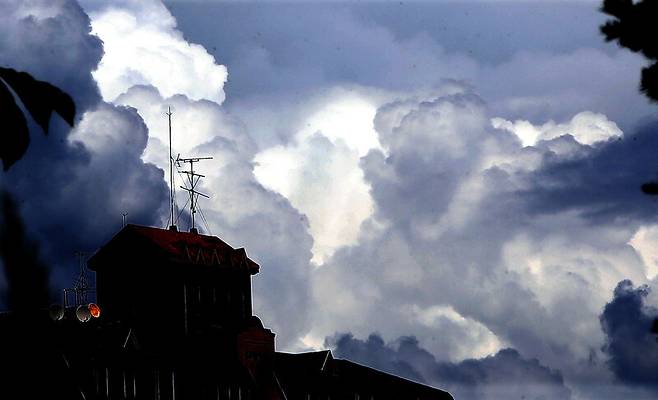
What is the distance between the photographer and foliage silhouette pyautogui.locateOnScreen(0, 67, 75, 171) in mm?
4406

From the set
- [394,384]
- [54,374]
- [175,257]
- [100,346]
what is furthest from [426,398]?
[54,374]

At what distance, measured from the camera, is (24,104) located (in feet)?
14.5

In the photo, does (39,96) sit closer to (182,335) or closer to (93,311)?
(93,311)

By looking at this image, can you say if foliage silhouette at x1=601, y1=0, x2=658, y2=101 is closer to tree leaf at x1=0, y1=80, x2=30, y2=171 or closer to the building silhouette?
tree leaf at x1=0, y1=80, x2=30, y2=171

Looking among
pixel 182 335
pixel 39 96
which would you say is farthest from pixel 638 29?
pixel 182 335

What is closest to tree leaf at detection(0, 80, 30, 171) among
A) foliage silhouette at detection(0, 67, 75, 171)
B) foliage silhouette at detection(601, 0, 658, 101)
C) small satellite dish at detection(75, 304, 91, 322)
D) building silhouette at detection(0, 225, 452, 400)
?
foliage silhouette at detection(0, 67, 75, 171)

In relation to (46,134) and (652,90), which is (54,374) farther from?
(652,90)

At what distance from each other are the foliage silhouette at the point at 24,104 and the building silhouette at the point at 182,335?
197 feet

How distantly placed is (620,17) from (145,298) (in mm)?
62397

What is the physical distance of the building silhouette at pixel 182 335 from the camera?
2709 inches

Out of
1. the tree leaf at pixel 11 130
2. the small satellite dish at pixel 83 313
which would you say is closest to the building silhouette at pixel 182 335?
the small satellite dish at pixel 83 313

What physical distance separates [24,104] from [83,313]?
64.0 m

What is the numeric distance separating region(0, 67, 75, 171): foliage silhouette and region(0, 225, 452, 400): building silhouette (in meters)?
60.1

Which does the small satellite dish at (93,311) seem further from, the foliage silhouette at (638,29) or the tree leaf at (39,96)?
the tree leaf at (39,96)
